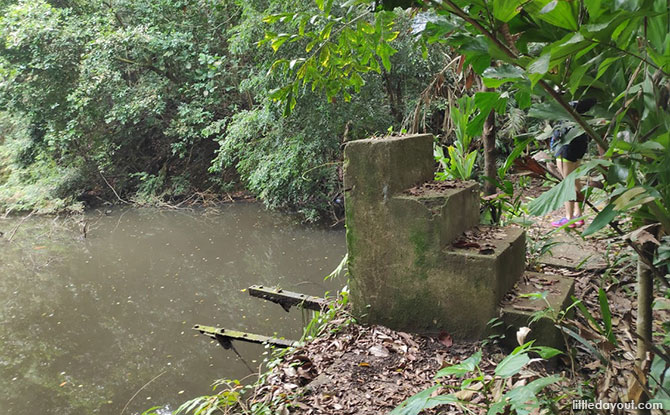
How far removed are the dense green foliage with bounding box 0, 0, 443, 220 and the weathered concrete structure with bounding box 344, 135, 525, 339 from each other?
521 cm

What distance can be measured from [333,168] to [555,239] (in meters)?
4.94

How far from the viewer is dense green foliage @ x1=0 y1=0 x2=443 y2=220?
7.89 m

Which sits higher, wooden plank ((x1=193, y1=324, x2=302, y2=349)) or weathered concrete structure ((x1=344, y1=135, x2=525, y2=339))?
weathered concrete structure ((x1=344, y1=135, x2=525, y2=339))

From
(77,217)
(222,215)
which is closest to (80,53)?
(77,217)

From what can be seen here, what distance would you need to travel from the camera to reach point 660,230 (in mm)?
1106

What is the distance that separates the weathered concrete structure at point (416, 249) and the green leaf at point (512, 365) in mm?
881

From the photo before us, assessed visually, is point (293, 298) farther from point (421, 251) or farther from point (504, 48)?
point (504, 48)

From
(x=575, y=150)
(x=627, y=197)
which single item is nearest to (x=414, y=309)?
(x=627, y=197)

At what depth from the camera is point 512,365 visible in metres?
1.19

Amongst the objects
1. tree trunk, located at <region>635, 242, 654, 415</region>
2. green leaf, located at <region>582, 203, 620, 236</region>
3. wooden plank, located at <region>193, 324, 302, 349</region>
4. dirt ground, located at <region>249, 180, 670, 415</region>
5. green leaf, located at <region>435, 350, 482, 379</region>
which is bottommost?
wooden plank, located at <region>193, 324, 302, 349</region>

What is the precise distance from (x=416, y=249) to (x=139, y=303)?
4.46 meters

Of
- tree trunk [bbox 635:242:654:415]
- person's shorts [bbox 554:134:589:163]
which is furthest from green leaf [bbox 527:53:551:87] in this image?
person's shorts [bbox 554:134:589:163]

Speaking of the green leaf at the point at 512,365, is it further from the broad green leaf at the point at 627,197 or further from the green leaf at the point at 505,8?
the green leaf at the point at 505,8

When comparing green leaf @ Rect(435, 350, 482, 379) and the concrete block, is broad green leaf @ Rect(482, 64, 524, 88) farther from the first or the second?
the concrete block
